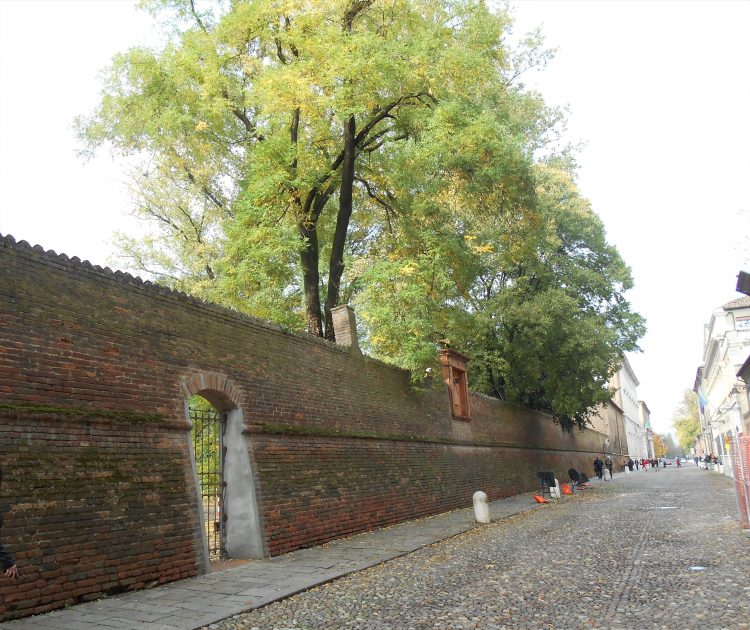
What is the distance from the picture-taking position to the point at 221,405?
10539 millimetres

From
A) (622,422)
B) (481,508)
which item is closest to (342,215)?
(481,508)

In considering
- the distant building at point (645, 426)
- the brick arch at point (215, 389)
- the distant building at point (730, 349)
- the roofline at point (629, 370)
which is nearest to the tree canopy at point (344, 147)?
the brick arch at point (215, 389)

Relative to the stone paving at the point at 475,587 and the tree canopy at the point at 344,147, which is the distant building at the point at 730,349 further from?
the stone paving at the point at 475,587

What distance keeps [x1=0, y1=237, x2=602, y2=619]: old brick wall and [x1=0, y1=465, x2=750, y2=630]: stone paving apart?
539mm

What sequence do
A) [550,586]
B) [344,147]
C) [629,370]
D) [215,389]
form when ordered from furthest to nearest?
[629,370]
[344,147]
[215,389]
[550,586]

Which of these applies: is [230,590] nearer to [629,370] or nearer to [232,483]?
[232,483]

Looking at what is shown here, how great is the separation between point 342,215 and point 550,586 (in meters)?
12.3

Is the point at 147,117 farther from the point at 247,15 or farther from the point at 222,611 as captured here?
the point at 222,611

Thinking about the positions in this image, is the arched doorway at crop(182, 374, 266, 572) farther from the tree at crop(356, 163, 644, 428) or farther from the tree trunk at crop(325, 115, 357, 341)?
the tree trunk at crop(325, 115, 357, 341)

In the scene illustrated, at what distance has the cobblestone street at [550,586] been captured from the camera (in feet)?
19.4

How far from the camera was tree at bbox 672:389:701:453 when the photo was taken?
109338mm

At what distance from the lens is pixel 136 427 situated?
8297 millimetres

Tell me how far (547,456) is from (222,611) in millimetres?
27877

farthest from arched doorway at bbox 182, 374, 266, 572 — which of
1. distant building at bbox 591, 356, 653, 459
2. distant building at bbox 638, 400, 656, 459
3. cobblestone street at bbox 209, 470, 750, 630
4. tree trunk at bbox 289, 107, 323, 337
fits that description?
distant building at bbox 638, 400, 656, 459
